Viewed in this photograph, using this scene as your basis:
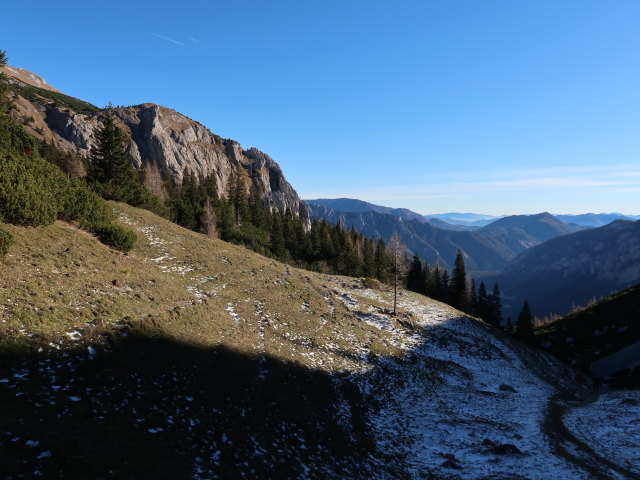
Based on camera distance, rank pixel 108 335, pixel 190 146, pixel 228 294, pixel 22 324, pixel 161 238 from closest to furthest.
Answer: pixel 22 324 < pixel 108 335 < pixel 228 294 < pixel 161 238 < pixel 190 146

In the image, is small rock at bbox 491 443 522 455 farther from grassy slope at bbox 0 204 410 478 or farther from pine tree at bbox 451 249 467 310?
pine tree at bbox 451 249 467 310

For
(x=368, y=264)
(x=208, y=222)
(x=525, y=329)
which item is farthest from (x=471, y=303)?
(x=208, y=222)

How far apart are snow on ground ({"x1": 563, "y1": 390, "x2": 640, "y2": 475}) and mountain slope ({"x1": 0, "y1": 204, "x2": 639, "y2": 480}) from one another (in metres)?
0.41

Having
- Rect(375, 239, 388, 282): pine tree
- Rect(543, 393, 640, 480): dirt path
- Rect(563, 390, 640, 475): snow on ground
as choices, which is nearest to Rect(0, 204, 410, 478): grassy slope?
Rect(543, 393, 640, 480): dirt path

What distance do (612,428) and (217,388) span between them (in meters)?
28.3

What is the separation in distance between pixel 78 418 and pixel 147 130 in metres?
186

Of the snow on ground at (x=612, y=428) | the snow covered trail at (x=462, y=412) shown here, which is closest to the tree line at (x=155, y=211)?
the snow covered trail at (x=462, y=412)

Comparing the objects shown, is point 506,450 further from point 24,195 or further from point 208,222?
A: point 208,222

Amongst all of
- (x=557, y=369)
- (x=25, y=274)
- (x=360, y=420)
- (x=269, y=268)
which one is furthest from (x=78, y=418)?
(x=557, y=369)

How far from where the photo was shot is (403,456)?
59.4 feet

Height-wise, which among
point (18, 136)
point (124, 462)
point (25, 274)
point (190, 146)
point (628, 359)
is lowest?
point (628, 359)

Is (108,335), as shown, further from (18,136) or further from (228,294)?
(18,136)

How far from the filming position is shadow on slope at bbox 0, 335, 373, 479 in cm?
965

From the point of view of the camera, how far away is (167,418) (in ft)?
44.1
